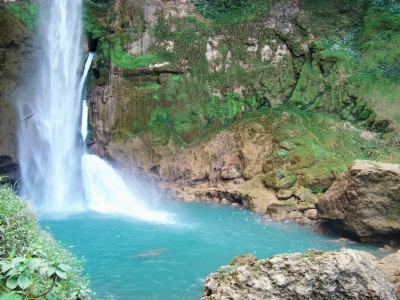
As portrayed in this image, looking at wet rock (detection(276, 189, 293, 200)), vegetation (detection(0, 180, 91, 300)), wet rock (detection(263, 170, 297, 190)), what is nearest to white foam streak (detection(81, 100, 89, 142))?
wet rock (detection(263, 170, 297, 190))

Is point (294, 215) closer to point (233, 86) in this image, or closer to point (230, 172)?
point (230, 172)

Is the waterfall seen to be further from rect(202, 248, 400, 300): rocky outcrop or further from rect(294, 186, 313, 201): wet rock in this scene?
rect(202, 248, 400, 300): rocky outcrop

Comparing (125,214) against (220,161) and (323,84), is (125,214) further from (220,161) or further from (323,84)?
(323,84)

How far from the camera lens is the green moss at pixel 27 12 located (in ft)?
81.5

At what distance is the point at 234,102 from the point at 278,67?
3819 millimetres

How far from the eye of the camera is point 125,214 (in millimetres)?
20688

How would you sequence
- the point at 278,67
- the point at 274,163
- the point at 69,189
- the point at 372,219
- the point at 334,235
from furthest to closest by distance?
the point at 278,67
the point at 69,189
the point at 274,163
the point at 334,235
the point at 372,219

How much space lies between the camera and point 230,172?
81.1 feet

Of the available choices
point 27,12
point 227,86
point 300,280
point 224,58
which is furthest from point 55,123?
point 300,280

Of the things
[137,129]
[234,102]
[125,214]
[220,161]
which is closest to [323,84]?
[234,102]

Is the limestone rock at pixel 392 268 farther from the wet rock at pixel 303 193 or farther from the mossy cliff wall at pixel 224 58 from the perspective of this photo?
the mossy cliff wall at pixel 224 58

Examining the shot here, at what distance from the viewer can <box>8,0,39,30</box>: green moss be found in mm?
24828

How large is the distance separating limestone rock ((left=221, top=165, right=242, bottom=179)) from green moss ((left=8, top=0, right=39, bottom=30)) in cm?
1438

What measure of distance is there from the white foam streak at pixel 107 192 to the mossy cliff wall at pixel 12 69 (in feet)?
13.7
